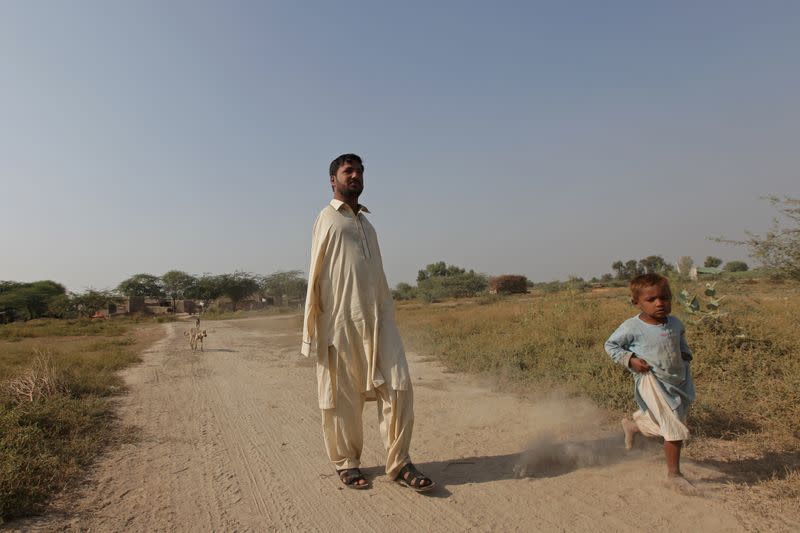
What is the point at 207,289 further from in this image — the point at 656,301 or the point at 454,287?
the point at 656,301

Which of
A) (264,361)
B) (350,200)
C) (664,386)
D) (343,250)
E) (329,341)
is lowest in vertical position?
(264,361)

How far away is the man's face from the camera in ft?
10.4

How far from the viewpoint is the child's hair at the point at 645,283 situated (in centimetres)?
280

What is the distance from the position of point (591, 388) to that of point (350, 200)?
347cm

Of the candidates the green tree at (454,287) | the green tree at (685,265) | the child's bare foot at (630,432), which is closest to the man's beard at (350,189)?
the child's bare foot at (630,432)

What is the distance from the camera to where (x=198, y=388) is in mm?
6484

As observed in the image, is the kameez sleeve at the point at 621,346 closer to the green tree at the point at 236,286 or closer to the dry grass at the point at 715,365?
the dry grass at the point at 715,365

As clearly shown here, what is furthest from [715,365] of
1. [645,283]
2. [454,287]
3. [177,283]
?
[177,283]

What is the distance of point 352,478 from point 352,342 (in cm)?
88

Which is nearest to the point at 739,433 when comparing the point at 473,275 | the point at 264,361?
the point at 264,361

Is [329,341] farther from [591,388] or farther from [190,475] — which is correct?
[591,388]

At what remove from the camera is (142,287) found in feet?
206

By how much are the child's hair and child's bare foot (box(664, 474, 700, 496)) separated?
3.59 feet

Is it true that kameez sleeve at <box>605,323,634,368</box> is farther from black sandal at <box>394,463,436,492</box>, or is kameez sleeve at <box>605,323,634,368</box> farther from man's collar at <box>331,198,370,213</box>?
man's collar at <box>331,198,370,213</box>
